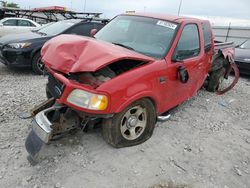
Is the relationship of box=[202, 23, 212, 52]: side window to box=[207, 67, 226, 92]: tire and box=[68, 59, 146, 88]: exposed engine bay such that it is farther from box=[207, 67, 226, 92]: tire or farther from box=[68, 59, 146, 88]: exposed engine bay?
box=[68, 59, 146, 88]: exposed engine bay

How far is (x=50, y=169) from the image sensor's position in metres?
3.06

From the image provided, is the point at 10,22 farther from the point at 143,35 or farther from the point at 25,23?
the point at 143,35

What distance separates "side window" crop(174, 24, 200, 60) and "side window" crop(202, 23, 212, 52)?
1.35ft

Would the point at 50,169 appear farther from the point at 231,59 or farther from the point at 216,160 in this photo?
the point at 231,59

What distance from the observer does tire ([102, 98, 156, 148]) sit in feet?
10.7

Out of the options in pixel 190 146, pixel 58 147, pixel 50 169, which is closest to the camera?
pixel 50 169

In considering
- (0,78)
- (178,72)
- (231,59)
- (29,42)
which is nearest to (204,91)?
(231,59)

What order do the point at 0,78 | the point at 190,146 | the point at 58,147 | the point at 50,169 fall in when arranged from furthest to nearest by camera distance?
the point at 0,78 → the point at 190,146 → the point at 58,147 → the point at 50,169

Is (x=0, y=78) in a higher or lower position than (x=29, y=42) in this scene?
lower

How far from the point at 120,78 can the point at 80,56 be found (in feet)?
1.79

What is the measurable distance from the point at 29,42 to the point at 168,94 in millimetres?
4331

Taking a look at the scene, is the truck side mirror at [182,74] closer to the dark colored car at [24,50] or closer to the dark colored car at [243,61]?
the dark colored car at [24,50]

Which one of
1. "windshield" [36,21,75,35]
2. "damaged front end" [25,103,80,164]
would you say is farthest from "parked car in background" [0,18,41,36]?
"damaged front end" [25,103,80,164]

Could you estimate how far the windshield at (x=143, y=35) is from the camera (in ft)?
12.7
